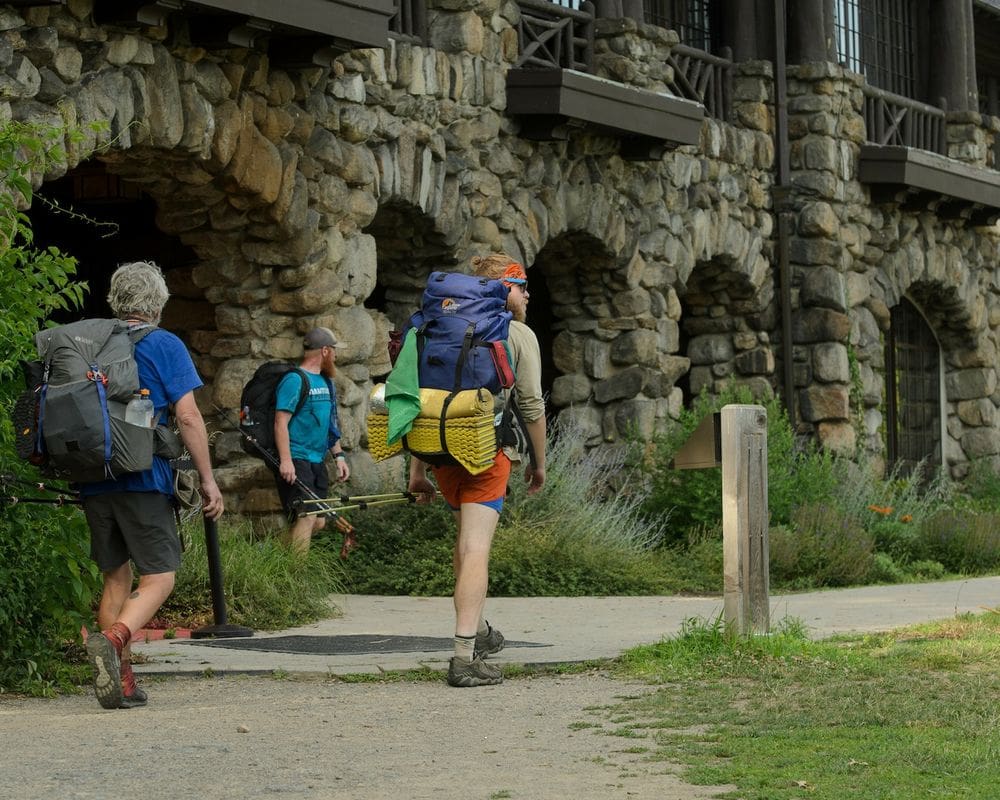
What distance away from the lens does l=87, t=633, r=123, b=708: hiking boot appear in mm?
5891

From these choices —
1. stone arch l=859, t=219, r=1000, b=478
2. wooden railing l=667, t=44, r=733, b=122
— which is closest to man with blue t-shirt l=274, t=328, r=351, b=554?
wooden railing l=667, t=44, r=733, b=122

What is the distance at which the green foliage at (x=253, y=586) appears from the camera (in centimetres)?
855

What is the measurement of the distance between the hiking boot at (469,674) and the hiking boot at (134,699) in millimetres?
1142

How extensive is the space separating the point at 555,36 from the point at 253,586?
251 inches

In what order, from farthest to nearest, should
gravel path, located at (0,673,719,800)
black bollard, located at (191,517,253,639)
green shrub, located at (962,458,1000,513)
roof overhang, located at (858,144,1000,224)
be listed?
green shrub, located at (962,458,1000,513)
roof overhang, located at (858,144,1000,224)
black bollard, located at (191,517,253,639)
gravel path, located at (0,673,719,800)

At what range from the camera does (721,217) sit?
1517 cm

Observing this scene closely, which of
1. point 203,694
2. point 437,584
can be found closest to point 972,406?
point 437,584

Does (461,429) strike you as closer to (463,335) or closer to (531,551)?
(463,335)

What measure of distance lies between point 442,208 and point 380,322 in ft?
2.92

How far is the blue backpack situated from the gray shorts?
1123 mm

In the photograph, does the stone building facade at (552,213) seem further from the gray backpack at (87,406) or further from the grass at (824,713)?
the grass at (824,713)

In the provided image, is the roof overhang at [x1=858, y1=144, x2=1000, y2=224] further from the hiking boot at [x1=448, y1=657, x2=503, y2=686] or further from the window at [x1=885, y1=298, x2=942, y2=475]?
the hiking boot at [x1=448, y1=657, x2=503, y2=686]

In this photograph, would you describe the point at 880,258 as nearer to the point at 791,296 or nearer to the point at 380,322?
the point at 791,296

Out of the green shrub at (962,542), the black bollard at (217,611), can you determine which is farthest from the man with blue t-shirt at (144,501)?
the green shrub at (962,542)
